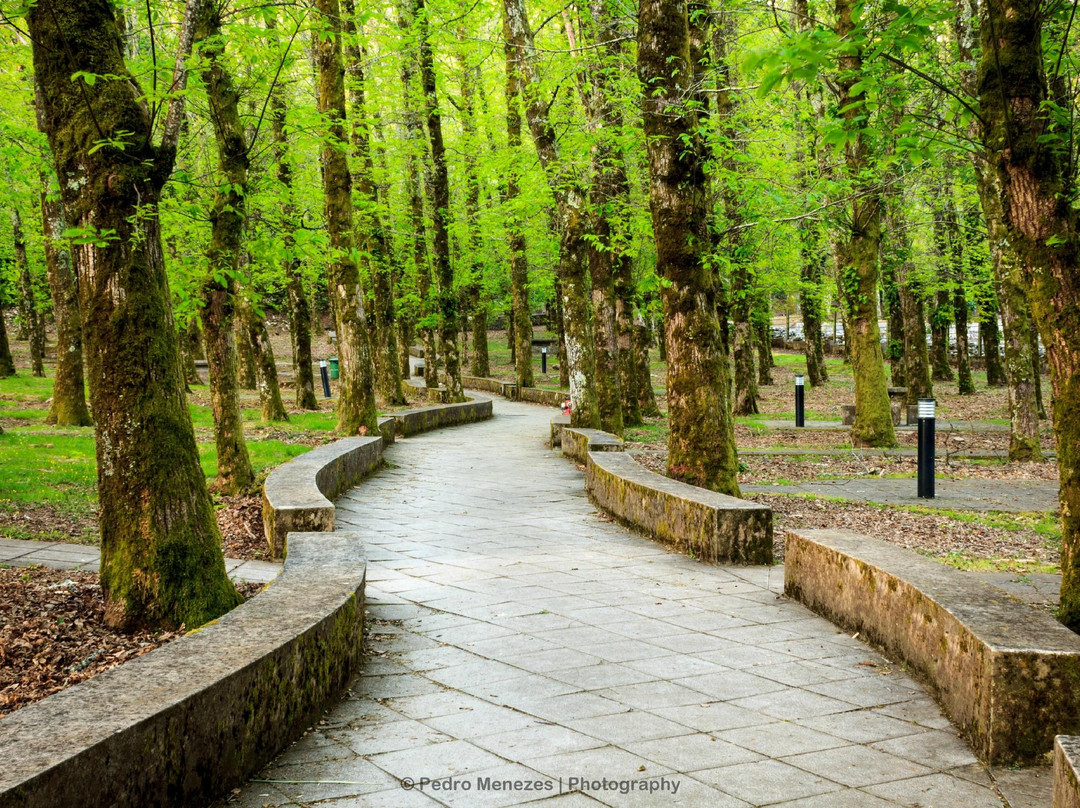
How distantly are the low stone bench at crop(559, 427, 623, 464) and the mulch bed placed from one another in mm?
6772

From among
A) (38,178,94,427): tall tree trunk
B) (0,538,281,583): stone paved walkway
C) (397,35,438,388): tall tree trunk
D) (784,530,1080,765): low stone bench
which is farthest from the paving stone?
(397,35,438,388): tall tree trunk

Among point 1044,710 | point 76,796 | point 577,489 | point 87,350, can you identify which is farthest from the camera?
point 577,489

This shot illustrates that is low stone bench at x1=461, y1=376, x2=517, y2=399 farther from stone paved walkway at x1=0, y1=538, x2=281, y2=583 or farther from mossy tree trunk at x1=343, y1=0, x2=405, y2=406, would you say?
stone paved walkway at x1=0, y1=538, x2=281, y2=583

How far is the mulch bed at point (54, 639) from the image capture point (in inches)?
165

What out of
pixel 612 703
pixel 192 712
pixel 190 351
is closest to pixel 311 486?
pixel 612 703

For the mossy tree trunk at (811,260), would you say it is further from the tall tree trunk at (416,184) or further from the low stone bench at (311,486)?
the tall tree trunk at (416,184)

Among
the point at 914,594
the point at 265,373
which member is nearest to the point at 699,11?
the point at 914,594

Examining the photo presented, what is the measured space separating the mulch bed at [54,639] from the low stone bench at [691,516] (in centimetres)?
359

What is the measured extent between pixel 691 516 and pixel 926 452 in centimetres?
442

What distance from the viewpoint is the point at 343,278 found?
14.6 m

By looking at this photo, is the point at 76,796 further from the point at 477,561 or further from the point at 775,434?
the point at 775,434

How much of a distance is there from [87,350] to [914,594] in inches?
177

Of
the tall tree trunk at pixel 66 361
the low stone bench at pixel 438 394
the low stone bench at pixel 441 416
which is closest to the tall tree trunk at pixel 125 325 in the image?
the tall tree trunk at pixel 66 361

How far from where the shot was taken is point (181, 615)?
197 inches
